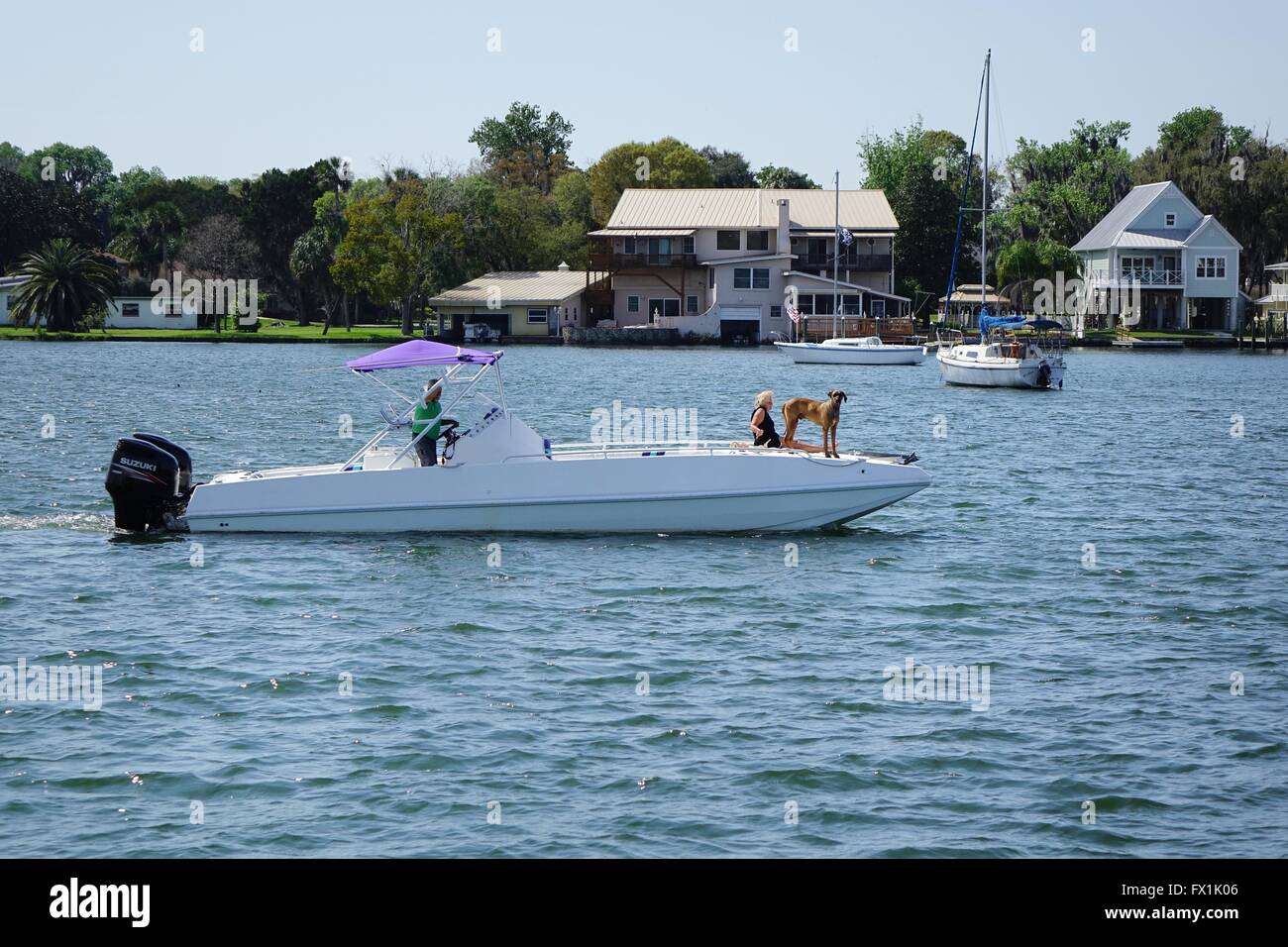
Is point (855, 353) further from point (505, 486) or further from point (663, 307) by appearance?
point (505, 486)

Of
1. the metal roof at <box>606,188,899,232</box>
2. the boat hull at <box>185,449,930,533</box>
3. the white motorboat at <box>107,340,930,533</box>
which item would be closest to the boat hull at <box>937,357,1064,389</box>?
the white motorboat at <box>107,340,930,533</box>

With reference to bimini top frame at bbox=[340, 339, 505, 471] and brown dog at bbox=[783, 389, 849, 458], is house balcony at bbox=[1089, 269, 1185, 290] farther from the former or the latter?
bimini top frame at bbox=[340, 339, 505, 471]

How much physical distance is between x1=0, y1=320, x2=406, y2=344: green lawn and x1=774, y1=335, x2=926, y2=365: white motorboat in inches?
1127

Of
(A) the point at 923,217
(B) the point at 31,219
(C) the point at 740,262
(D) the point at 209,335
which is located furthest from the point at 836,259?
(B) the point at 31,219

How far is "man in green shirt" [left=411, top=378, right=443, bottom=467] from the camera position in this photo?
66.1ft

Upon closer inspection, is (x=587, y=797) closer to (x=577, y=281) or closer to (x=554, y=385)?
(x=554, y=385)

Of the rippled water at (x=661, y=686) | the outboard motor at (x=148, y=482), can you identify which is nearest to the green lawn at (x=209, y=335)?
the rippled water at (x=661, y=686)

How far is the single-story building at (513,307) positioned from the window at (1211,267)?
142 ft

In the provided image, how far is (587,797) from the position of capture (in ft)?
36.7

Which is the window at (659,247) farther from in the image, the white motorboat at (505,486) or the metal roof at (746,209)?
the white motorboat at (505,486)

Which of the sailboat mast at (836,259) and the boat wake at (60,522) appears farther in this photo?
the sailboat mast at (836,259)

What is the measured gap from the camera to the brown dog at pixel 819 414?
2041 cm

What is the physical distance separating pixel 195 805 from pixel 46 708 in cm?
325

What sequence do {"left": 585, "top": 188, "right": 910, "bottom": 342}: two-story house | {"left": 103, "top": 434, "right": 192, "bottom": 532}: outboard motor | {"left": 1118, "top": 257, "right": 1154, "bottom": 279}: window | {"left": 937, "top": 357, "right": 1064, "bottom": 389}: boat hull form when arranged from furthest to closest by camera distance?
1. {"left": 1118, "top": 257, "right": 1154, "bottom": 279}: window
2. {"left": 585, "top": 188, "right": 910, "bottom": 342}: two-story house
3. {"left": 937, "top": 357, "right": 1064, "bottom": 389}: boat hull
4. {"left": 103, "top": 434, "right": 192, "bottom": 532}: outboard motor
